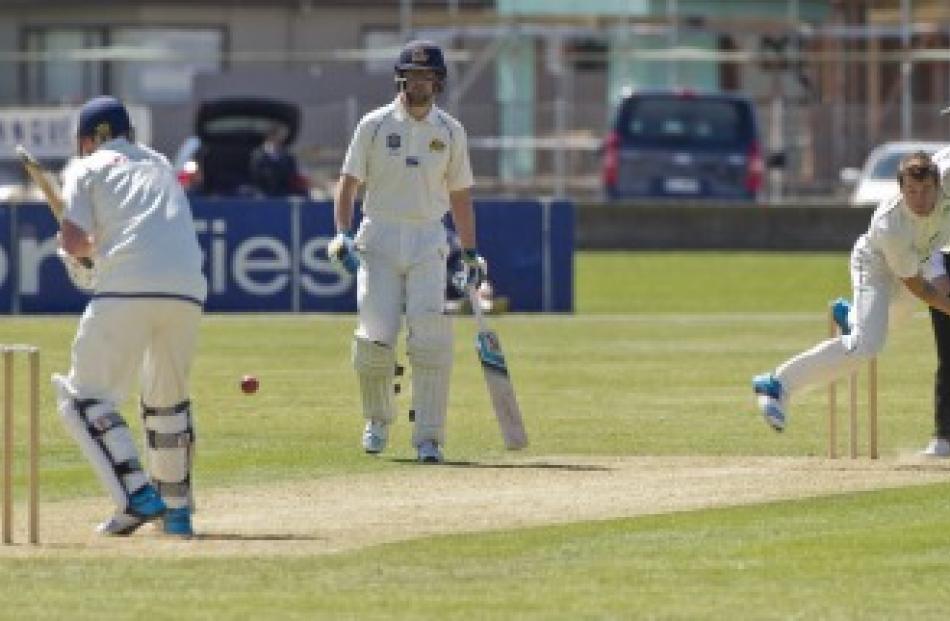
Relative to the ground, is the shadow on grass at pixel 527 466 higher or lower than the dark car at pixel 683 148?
lower

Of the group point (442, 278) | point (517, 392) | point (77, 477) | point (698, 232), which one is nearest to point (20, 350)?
point (77, 477)

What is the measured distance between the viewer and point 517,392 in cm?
2314

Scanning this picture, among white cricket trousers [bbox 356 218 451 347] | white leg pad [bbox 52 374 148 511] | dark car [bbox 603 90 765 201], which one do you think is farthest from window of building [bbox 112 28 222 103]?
white leg pad [bbox 52 374 148 511]

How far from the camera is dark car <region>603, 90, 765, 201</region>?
44.1m

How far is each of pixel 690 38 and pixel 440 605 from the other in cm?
4297

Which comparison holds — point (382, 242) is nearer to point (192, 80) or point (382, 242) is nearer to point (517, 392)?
point (517, 392)

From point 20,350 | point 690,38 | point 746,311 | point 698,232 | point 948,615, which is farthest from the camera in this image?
point 690,38

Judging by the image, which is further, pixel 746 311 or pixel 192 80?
pixel 192 80

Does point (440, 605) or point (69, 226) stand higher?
point (69, 226)

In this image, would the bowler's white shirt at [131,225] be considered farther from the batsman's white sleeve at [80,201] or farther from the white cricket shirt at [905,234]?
the white cricket shirt at [905,234]

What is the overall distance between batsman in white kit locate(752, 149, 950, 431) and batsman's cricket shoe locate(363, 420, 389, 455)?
227cm

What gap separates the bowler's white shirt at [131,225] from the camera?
13.8 m

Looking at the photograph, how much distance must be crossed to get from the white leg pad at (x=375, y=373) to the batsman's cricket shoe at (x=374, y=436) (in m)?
0.04

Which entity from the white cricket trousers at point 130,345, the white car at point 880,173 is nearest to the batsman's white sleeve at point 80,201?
the white cricket trousers at point 130,345
